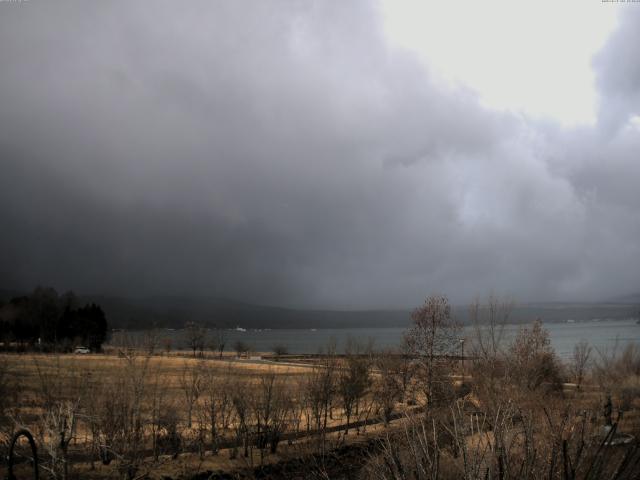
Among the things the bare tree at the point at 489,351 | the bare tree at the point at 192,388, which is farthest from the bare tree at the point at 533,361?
the bare tree at the point at 192,388

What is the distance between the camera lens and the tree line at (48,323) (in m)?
124

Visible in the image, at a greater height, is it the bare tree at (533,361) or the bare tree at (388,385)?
the bare tree at (533,361)

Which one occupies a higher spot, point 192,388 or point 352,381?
point 192,388

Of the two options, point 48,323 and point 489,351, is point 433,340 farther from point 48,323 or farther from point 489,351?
point 48,323

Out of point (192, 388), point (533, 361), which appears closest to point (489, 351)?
point (533, 361)

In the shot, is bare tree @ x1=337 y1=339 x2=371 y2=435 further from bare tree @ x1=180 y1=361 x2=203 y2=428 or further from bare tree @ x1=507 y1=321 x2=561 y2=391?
bare tree @ x1=507 y1=321 x2=561 y2=391

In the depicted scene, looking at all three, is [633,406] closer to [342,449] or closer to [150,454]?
[342,449]

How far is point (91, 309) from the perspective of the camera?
137 meters

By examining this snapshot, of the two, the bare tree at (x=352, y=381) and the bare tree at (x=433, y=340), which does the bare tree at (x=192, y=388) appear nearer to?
the bare tree at (x=352, y=381)

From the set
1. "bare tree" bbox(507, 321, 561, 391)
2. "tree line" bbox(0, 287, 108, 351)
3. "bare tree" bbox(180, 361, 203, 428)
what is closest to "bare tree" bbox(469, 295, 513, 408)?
"bare tree" bbox(507, 321, 561, 391)

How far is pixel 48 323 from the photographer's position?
427ft

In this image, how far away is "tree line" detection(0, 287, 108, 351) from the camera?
124062 mm

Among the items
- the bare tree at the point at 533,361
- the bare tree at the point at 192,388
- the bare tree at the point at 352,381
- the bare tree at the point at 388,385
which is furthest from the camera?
→ the bare tree at the point at 352,381

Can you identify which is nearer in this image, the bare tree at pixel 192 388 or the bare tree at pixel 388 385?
the bare tree at pixel 192 388
